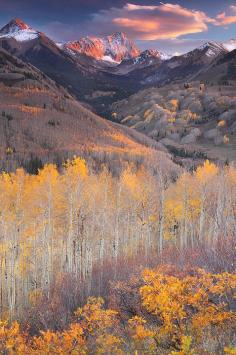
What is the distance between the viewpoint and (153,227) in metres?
83.2

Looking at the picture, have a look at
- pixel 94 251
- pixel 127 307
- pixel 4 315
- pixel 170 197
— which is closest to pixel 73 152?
pixel 170 197

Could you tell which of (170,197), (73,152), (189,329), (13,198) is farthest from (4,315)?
(73,152)

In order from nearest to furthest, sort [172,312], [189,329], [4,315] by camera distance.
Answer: [172,312], [189,329], [4,315]

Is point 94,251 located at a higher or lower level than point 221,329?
lower

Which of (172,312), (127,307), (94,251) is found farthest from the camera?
(94,251)

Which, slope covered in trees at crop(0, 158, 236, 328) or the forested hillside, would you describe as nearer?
the forested hillside

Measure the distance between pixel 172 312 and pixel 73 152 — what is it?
164968mm

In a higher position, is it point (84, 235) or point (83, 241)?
point (84, 235)

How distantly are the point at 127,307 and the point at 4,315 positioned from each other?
89.8ft

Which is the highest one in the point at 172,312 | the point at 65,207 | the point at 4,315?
the point at 172,312

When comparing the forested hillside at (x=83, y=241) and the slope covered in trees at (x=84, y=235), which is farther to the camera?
the slope covered in trees at (x=84, y=235)

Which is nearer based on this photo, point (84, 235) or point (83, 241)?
point (84, 235)

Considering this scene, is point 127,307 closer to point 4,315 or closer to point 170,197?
point 4,315

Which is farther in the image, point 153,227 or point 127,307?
point 153,227
